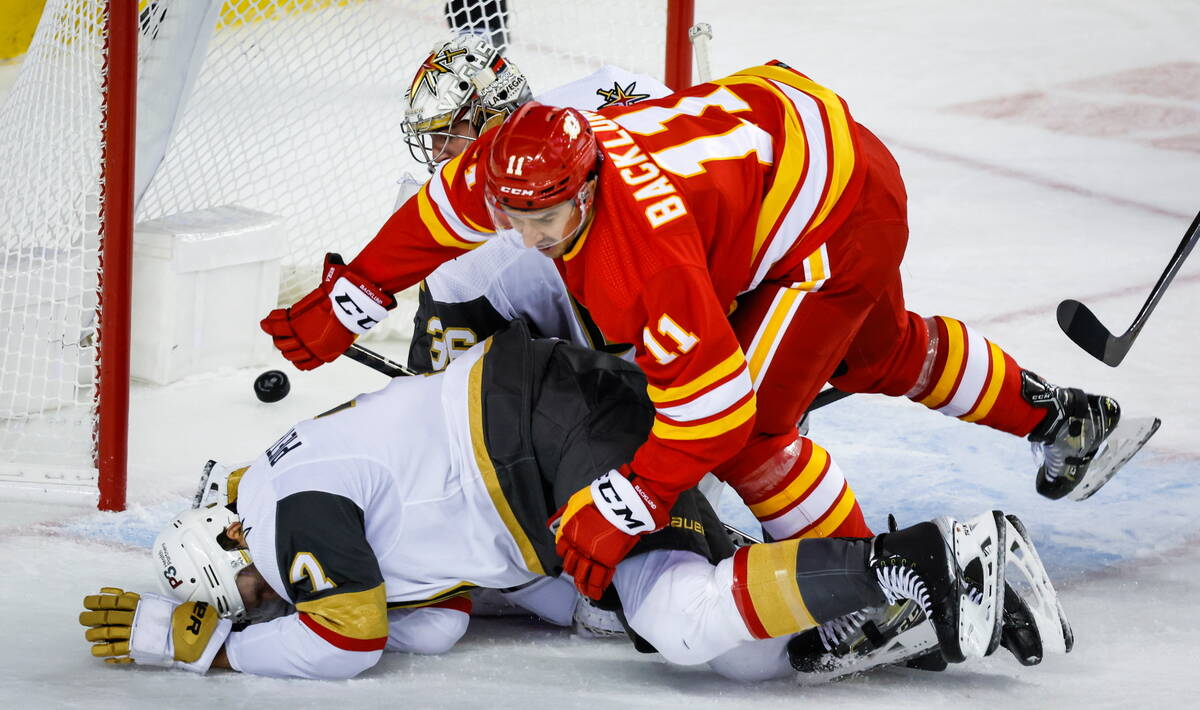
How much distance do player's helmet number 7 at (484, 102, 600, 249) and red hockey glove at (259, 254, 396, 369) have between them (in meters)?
0.46

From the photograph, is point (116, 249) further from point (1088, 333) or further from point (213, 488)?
point (1088, 333)

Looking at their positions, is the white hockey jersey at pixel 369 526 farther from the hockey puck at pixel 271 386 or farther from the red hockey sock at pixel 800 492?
the hockey puck at pixel 271 386

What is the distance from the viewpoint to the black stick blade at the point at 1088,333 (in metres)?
2.90

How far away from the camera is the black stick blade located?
2.90m

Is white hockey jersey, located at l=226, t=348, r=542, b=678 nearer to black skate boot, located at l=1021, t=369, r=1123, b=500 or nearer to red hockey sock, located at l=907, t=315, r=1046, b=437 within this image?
red hockey sock, located at l=907, t=315, r=1046, b=437

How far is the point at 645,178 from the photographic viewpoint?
203 cm

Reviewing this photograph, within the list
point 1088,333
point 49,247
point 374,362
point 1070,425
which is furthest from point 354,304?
point 1088,333

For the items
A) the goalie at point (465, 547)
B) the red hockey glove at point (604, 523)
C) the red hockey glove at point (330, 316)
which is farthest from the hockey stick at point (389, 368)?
the red hockey glove at point (604, 523)

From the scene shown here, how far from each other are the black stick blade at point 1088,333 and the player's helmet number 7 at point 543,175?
1275 millimetres

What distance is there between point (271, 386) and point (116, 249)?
0.75 meters

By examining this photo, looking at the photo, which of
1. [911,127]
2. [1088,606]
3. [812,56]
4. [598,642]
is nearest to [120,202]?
[598,642]

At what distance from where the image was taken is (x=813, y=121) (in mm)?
2314

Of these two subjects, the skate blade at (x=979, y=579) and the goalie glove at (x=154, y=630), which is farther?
the goalie glove at (x=154, y=630)

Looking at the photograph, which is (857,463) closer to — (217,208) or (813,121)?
(813,121)
